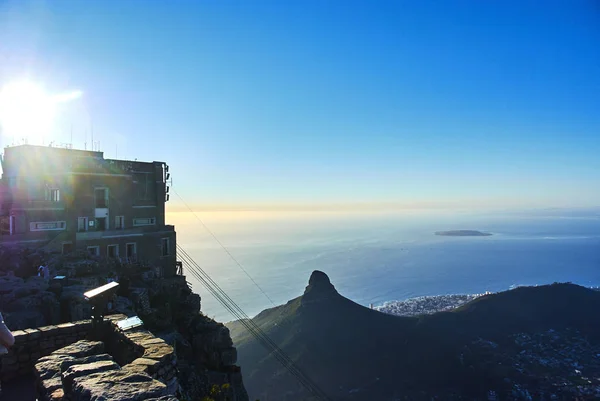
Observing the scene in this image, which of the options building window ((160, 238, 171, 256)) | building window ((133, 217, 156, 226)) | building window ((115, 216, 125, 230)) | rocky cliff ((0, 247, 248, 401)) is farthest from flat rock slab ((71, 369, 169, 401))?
building window ((133, 217, 156, 226))

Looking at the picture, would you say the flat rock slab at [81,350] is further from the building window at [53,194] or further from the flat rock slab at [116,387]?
the building window at [53,194]

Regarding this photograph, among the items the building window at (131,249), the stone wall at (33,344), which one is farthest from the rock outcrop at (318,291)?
the stone wall at (33,344)

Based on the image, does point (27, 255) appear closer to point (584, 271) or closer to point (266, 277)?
point (266, 277)

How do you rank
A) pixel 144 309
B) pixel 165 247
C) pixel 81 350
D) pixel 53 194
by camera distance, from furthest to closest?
pixel 165 247
pixel 53 194
pixel 144 309
pixel 81 350

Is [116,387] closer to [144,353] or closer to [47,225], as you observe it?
[144,353]

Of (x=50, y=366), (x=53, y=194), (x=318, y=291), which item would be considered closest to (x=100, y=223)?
(x=53, y=194)

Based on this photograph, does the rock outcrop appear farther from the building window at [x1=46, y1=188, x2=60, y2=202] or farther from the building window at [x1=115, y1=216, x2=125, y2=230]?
the building window at [x1=46, y1=188, x2=60, y2=202]
